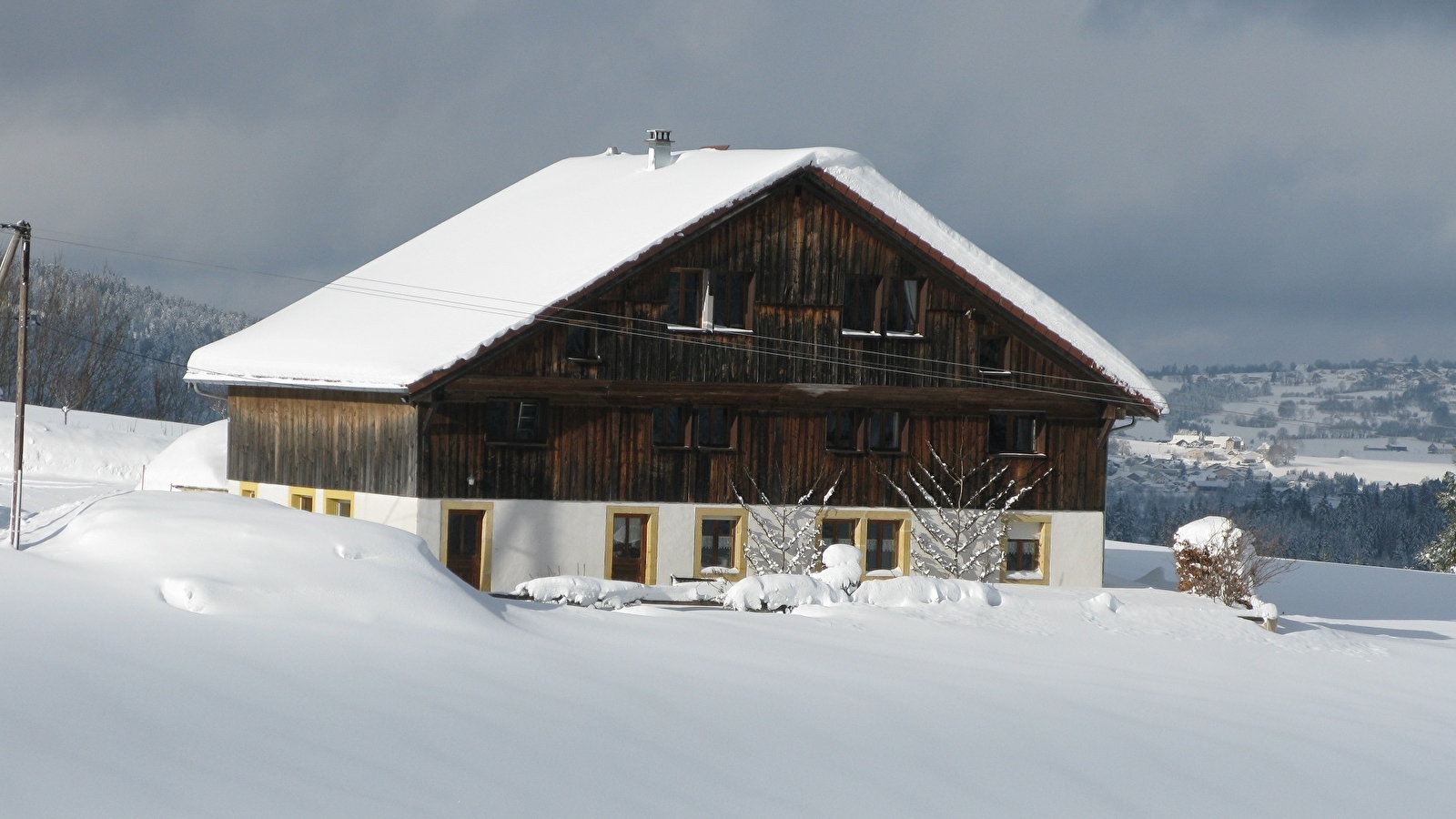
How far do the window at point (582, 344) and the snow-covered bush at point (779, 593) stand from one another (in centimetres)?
576

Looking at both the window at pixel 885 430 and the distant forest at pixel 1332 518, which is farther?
the distant forest at pixel 1332 518

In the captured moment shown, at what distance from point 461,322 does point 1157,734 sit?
16.4 metres

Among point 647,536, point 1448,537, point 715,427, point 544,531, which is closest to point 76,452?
point 544,531

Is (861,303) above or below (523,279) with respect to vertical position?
below

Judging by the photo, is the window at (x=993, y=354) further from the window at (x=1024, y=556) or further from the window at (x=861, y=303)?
the window at (x=1024, y=556)

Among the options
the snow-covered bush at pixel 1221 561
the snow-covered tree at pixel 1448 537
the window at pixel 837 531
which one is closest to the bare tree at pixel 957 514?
the window at pixel 837 531

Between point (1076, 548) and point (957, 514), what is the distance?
2.71m

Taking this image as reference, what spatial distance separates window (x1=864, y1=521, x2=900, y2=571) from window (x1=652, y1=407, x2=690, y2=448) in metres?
4.18

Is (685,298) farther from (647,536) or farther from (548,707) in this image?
(548,707)

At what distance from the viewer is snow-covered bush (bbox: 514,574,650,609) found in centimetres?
2494

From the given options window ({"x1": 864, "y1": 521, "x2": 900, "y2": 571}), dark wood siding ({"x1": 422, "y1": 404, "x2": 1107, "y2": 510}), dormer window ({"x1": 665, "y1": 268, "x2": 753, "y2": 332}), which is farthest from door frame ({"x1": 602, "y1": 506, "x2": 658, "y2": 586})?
window ({"x1": 864, "y1": 521, "x2": 900, "y2": 571})

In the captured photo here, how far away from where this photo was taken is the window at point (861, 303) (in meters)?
30.8

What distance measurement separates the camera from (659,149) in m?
35.6

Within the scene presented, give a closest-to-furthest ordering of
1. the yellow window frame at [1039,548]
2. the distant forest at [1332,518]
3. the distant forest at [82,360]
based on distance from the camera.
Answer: the yellow window frame at [1039,548], the distant forest at [82,360], the distant forest at [1332,518]
